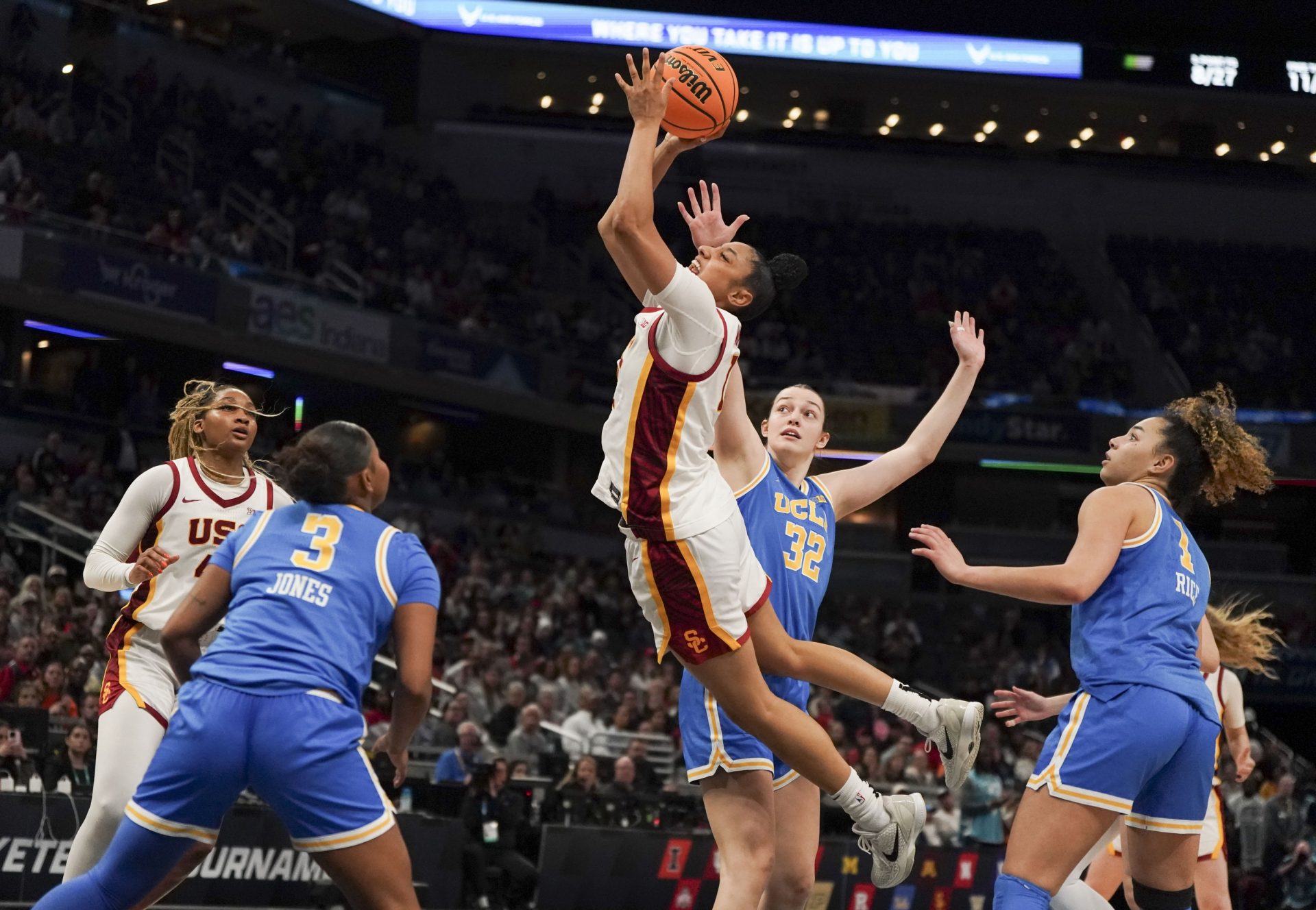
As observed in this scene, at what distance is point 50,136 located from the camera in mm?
23797

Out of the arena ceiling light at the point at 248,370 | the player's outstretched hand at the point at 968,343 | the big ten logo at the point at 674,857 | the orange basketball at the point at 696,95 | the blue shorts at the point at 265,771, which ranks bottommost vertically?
the big ten logo at the point at 674,857

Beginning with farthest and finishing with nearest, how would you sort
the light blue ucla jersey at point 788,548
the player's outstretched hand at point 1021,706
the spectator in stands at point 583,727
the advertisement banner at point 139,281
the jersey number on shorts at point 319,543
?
the advertisement banner at point 139,281 → the spectator in stands at point 583,727 → the light blue ucla jersey at point 788,548 → the player's outstretched hand at point 1021,706 → the jersey number on shorts at point 319,543

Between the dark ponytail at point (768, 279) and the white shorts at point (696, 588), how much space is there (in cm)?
93

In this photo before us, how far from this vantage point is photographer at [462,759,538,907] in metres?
13.4

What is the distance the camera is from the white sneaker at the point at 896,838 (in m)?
6.18

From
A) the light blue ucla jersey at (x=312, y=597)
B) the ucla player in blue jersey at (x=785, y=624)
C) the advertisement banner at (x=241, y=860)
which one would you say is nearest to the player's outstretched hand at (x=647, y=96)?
the ucla player in blue jersey at (x=785, y=624)

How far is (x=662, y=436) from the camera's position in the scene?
575 centimetres

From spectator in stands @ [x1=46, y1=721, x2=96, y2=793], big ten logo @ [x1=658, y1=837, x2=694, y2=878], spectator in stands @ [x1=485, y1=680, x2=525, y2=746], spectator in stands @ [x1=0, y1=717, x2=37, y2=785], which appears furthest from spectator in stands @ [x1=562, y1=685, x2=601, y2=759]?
spectator in stands @ [x1=0, y1=717, x2=37, y2=785]

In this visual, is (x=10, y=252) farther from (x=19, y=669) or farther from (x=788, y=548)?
(x=788, y=548)

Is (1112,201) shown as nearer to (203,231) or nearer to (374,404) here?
(374,404)

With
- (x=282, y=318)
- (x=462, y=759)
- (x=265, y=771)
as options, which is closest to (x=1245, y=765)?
(x=265, y=771)

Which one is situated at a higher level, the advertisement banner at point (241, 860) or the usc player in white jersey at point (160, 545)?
the usc player in white jersey at point (160, 545)

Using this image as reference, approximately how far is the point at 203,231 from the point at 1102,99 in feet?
67.2

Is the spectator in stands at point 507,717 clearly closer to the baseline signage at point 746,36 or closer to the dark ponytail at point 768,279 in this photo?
the dark ponytail at point 768,279
